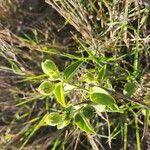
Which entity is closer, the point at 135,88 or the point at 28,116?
the point at 135,88

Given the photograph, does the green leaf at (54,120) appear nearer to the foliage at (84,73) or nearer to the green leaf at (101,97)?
the foliage at (84,73)

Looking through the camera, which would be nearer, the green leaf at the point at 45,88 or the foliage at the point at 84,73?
the green leaf at the point at 45,88

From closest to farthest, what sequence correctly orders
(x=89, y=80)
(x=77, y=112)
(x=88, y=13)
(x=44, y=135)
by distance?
(x=77, y=112)
(x=89, y=80)
(x=88, y=13)
(x=44, y=135)

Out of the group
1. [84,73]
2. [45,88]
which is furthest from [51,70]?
[84,73]

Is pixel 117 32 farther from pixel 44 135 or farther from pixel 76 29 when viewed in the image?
pixel 44 135

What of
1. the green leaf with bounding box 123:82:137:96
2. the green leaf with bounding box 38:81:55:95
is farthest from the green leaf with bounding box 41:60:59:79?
the green leaf with bounding box 123:82:137:96

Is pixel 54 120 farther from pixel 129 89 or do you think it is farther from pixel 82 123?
pixel 129 89

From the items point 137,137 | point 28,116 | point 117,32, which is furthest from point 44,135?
point 117,32

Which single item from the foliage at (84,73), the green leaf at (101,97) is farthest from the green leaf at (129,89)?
the green leaf at (101,97)

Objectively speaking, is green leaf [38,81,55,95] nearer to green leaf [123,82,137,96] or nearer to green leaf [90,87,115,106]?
green leaf [90,87,115,106]
